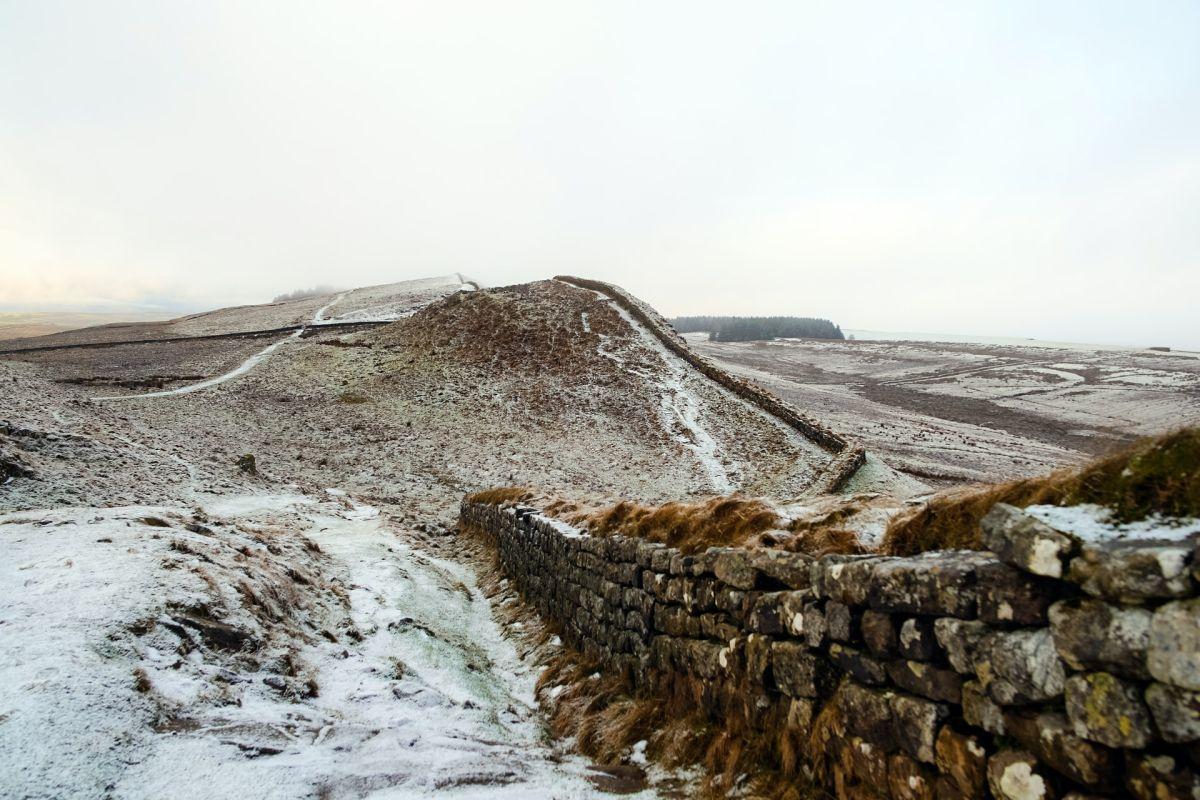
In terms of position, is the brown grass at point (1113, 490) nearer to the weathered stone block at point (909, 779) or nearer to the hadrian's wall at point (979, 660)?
the hadrian's wall at point (979, 660)

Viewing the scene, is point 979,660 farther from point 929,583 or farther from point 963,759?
point 963,759

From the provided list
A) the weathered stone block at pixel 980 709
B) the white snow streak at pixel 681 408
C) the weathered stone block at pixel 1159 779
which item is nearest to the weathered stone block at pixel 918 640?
the weathered stone block at pixel 980 709

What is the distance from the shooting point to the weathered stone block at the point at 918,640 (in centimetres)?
375

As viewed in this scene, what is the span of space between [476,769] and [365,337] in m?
38.9

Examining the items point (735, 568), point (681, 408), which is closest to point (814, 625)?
point (735, 568)

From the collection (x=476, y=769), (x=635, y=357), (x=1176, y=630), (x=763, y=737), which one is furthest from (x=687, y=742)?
(x=635, y=357)

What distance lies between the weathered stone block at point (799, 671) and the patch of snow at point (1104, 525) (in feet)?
6.51

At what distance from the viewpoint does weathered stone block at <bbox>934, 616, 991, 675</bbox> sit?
344cm

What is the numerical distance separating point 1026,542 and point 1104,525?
0.35 m

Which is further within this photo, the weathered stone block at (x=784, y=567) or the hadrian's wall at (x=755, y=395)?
the hadrian's wall at (x=755, y=395)

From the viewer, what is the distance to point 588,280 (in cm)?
4706

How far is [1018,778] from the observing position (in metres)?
3.17

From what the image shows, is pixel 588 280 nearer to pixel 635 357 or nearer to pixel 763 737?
pixel 635 357

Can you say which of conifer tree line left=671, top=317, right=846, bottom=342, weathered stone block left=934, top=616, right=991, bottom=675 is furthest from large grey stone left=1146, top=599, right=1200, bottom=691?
conifer tree line left=671, top=317, right=846, bottom=342
